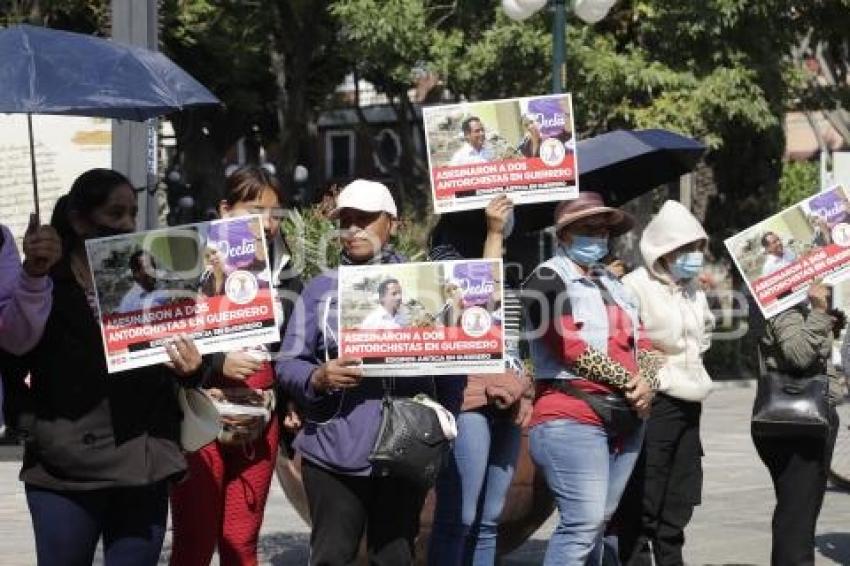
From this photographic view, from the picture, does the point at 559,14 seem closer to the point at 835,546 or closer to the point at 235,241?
the point at 835,546

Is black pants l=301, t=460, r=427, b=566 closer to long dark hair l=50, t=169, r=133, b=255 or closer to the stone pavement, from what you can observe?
long dark hair l=50, t=169, r=133, b=255

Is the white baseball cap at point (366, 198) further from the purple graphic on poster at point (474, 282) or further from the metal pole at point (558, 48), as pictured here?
the metal pole at point (558, 48)

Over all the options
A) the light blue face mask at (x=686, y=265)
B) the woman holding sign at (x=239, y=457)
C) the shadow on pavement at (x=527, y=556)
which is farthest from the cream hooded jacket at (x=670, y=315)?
the woman holding sign at (x=239, y=457)

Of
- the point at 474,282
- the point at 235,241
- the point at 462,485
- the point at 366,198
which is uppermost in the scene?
the point at 366,198

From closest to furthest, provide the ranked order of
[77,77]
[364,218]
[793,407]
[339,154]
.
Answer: [77,77]
[364,218]
[793,407]
[339,154]

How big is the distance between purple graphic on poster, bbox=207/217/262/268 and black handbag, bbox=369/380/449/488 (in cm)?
76

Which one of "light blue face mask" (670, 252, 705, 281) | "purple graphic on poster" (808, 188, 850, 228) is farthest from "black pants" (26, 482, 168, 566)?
"light blue face mask" (670, 252, 705, 281)

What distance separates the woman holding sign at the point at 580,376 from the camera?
683 cm

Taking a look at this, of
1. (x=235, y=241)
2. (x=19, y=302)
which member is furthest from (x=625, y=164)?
(x=19, y=302)

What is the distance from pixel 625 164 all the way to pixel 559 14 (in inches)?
200

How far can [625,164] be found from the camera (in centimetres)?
880

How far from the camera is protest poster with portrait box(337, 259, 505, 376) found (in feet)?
19.2

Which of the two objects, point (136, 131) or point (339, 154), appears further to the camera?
point (339, 154)

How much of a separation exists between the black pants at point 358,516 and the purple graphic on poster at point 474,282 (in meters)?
0.66
